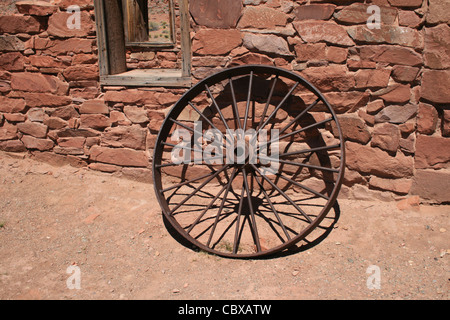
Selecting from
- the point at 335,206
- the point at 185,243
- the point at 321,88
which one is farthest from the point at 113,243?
the point at 321,88

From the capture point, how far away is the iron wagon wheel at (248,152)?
10.5ft

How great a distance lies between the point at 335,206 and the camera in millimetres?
3455

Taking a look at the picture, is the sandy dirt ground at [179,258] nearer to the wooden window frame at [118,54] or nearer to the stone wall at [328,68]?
the stone wall at [328,68]

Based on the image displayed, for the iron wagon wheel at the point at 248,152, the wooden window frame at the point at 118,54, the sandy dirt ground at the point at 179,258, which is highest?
the wooden window frame at the point at 118,54

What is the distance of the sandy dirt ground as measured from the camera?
2.59 m

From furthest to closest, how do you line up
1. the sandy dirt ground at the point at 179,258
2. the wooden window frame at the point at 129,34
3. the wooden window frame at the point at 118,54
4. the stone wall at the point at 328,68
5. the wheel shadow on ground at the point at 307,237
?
the wooden window frame at the point at 129,34, the wooden window frame at the point at 118,54, the stone wall at the point at 328,68, the wheel shadow on ground at the point at 307,237, the sandy dirt ground at the point at 179,258

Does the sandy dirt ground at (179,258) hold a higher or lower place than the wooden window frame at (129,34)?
lower

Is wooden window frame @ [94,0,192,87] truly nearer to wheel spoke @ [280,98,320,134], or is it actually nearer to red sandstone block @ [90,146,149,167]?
red sandstone block @ [90,146,149,167]

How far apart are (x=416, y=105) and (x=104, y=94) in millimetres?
2837

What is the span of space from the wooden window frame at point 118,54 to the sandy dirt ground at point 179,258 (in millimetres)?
1105

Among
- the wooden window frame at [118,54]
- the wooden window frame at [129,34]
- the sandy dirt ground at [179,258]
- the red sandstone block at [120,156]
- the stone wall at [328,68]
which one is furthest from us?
the wooden window frame at [129,34]

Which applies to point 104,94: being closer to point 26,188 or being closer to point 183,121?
point 183,121

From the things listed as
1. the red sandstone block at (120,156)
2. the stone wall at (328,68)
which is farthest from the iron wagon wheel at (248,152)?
the red sandstone block at (120,156)

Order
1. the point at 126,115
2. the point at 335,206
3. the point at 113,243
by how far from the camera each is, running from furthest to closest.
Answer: the point at 126,115
the point at 335,206
the point at 113,243
